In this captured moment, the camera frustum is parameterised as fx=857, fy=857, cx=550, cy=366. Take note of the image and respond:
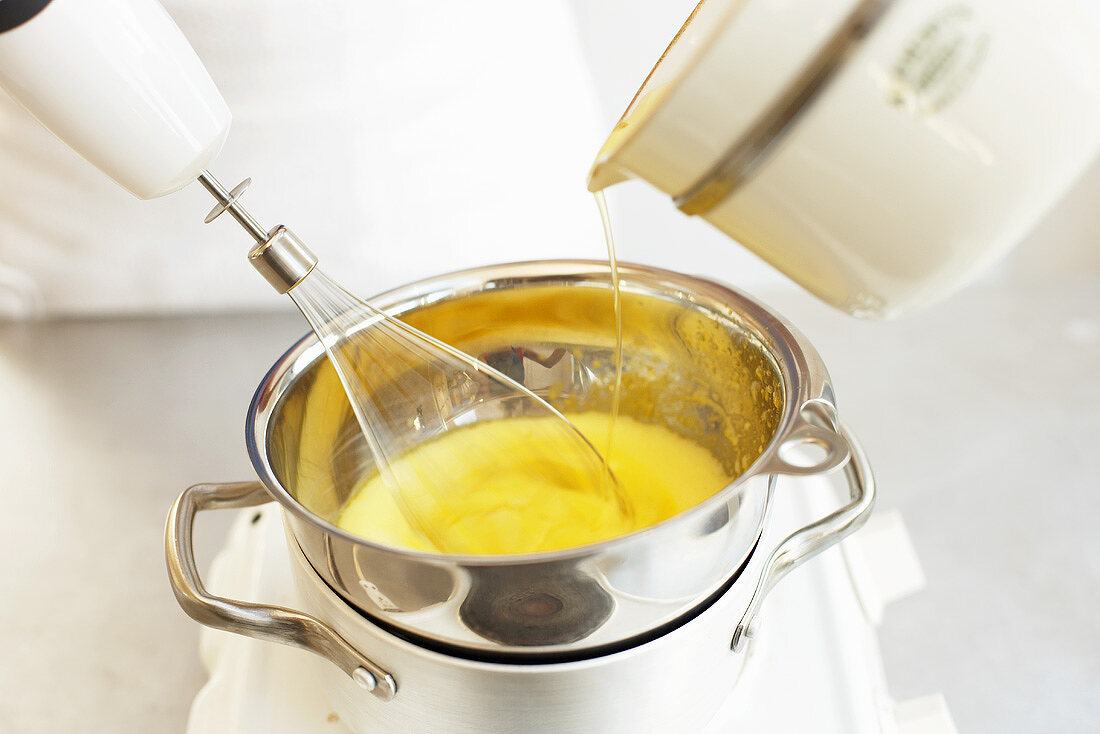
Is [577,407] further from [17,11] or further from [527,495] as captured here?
[17,11]

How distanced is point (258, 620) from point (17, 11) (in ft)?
0.66

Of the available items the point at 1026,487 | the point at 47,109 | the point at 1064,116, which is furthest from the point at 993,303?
the point at 47,109

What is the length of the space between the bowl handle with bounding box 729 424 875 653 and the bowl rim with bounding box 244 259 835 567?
0.05 ft

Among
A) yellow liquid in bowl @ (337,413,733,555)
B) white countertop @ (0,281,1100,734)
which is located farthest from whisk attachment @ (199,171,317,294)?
white countertop @ (0,281,1100,734)

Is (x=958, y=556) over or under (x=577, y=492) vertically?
under

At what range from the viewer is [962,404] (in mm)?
824

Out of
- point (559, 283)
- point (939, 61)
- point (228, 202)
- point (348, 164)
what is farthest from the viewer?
point (348, 164)

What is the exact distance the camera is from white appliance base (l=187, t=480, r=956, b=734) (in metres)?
0.33

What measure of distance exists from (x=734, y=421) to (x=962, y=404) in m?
Answer: 0.52

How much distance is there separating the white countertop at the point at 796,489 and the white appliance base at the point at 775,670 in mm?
79

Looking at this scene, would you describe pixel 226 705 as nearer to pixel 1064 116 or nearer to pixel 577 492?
pixel 577 492

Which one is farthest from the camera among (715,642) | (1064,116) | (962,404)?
(962,404)

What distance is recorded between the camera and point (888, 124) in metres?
0.20

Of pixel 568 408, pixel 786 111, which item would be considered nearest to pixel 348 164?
pixel 568 408
